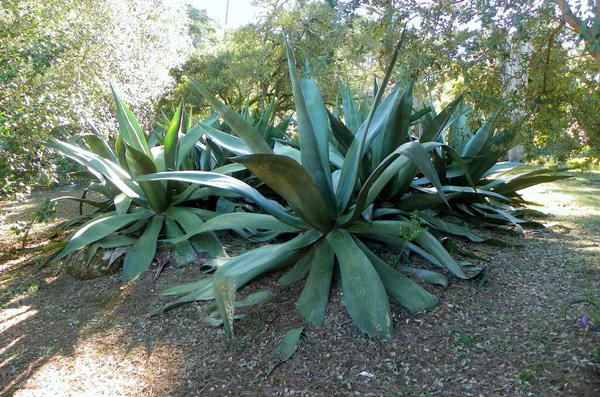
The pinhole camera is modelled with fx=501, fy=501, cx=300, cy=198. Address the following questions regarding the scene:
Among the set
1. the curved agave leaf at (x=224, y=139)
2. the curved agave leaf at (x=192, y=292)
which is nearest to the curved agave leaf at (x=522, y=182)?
the curved agave leaf at (x=224, y=139)

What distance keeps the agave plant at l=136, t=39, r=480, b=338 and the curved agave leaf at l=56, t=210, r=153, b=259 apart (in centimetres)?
111

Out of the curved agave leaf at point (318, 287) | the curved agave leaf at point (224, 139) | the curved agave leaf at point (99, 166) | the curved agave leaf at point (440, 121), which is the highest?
the curved agave leaf at point (440, 121)

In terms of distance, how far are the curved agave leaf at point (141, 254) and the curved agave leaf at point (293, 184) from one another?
1491 millimetres

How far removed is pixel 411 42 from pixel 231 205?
7.08 feet

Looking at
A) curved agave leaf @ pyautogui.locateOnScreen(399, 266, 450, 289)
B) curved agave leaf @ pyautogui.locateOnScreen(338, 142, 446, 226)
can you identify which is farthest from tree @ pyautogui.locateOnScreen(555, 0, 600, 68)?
curved agave leaf @ pyautogui.locateOnScreen(399, 266, 450, 289)

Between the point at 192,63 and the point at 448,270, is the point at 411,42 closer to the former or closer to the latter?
the point at 448,270

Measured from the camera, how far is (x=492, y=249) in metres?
3.86

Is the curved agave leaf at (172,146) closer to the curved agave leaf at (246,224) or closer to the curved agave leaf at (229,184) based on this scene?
the curved agave leaf at (246,224)

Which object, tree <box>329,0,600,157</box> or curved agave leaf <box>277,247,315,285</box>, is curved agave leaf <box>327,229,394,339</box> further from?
tree <box>329,0,600,157</box>

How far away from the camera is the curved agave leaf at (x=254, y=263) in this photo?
2.87 m

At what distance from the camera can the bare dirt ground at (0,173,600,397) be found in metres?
2.31

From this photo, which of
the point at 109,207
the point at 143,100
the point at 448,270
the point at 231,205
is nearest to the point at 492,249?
the point at 448,270

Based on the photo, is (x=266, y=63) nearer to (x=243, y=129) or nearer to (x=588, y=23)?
(x=243, y=129)

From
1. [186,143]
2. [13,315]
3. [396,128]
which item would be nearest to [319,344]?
[396,128]
